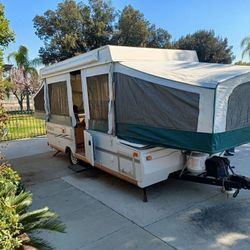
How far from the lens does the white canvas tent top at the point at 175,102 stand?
328cm

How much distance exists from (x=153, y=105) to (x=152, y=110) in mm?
81

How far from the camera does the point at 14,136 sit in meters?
10.5

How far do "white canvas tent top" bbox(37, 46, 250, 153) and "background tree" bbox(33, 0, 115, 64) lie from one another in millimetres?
20013

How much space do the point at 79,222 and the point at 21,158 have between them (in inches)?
174

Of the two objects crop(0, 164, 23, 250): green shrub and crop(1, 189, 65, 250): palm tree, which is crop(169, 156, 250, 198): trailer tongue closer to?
crop(1, 189, 65, 250): palm tree

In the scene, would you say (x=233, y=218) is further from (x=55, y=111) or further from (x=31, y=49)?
(x=31, y=49)

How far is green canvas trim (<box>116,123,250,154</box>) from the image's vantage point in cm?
331

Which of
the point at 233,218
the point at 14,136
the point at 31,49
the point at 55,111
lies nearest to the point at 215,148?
the point at 233,218

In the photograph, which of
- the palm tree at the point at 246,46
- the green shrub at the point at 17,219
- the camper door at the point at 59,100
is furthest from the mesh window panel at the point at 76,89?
the palm tree at the point at 246,46

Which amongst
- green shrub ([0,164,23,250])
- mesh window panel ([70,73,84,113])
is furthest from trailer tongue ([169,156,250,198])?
mesh window panel ([70,73,84,113])

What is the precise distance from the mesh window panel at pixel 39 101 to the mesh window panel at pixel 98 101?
8.77ft

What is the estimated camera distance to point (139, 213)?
12.6ft

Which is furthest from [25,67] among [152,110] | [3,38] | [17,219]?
[17,219]

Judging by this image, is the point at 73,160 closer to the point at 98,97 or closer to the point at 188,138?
the point at 98,97
